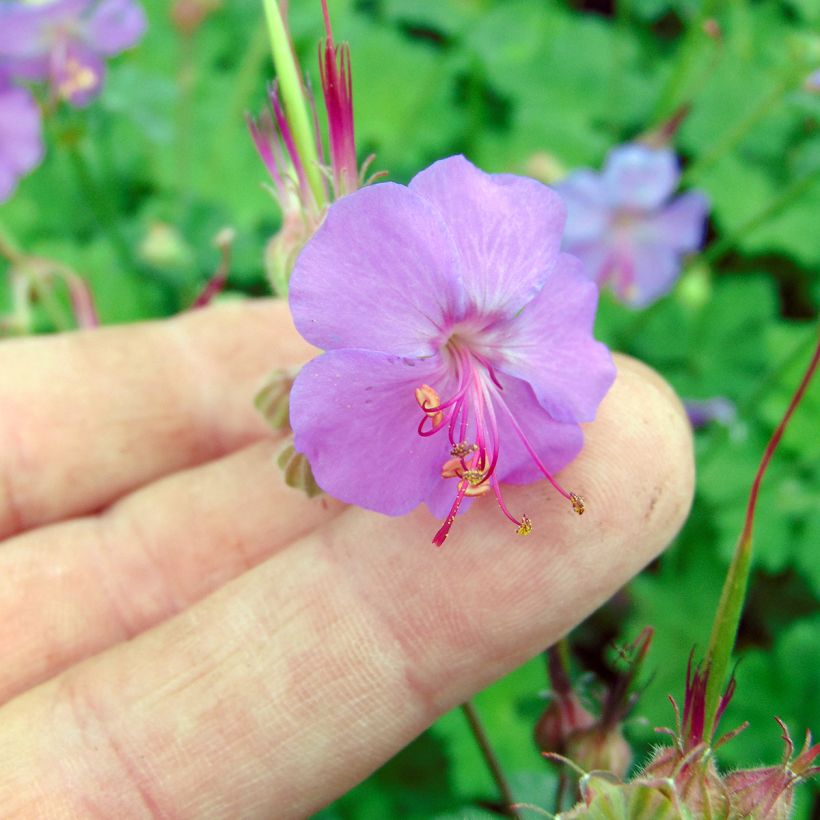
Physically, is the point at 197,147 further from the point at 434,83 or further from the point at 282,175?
the point at 282,175

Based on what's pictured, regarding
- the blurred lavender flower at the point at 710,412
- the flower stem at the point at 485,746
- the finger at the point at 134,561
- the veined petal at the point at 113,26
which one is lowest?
the flower stem at the point at 485,746

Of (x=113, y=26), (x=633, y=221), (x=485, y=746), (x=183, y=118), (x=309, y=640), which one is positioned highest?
(x=113, y=26)

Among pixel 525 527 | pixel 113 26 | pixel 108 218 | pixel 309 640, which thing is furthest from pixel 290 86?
pixel 108 218

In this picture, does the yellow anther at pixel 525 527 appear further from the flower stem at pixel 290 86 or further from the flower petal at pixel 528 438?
the flower stem at pixel 290 86

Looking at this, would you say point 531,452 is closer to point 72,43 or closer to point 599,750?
point 599,750

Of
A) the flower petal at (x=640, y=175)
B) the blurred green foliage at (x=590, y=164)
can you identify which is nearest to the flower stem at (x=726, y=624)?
the blurred green foliage at (x=590, y=164)

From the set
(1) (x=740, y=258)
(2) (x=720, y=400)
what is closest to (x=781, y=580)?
(2) (x=720, y=400)
